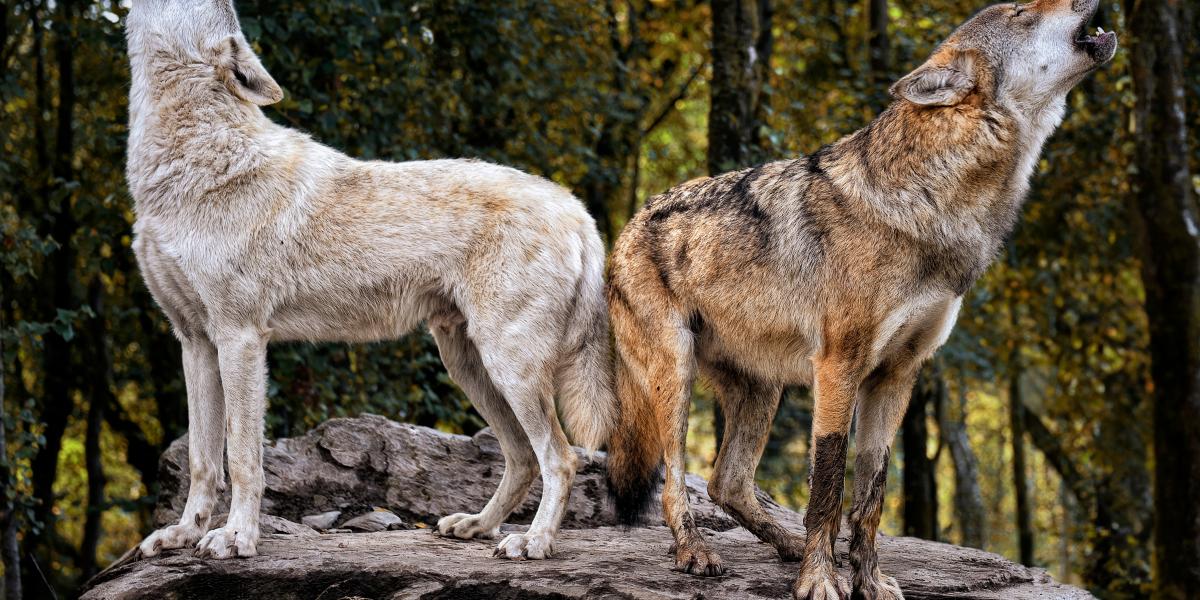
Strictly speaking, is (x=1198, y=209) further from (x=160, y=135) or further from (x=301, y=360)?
(x=160, y=135)

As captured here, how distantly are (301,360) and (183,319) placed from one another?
9.42 feet

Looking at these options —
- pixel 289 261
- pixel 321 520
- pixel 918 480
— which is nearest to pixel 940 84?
pixel 289 261

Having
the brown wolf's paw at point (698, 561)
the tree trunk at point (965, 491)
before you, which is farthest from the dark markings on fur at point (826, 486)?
the tree trunk at point (965, 491)

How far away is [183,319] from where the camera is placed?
5180 mm

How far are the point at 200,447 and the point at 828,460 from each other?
2.81 m

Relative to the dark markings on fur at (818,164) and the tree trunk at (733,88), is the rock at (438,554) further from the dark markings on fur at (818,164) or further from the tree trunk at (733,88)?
the tree trunk at (733,88)

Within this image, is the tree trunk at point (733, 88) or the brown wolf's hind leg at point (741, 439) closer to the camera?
the brown wolf's hind leg at point (741, 439)

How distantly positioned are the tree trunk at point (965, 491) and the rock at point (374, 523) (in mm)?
9209

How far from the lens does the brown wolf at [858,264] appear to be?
4531 millimetres

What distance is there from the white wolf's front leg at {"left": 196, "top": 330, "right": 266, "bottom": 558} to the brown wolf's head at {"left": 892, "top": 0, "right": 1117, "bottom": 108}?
9.93 ft

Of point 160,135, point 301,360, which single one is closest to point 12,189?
point 301,360

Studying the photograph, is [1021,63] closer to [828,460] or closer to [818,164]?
[818,164]

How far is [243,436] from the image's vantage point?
496 centimetres

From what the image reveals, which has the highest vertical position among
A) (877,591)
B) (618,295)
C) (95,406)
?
(618,295)
